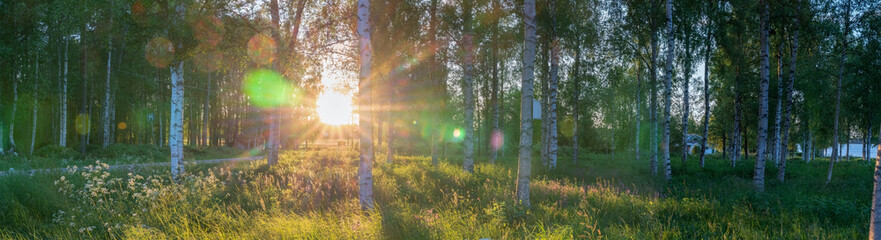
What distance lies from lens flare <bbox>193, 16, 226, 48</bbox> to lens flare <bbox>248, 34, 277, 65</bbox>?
1.39 m

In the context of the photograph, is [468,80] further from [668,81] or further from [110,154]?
[110,154]

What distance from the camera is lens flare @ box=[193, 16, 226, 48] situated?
401 inches

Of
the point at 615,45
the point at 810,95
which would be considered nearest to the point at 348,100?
the point at 615,45

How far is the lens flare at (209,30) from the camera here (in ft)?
33.4

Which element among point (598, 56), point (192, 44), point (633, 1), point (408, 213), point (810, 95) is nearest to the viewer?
point (408, 213)

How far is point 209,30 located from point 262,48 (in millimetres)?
3126

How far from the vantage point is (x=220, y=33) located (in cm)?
1069

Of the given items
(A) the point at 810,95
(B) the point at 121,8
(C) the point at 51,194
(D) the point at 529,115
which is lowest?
(C) the point at 51,194

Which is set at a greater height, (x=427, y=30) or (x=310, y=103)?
(x=427, y=30)

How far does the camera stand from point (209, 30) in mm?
10492

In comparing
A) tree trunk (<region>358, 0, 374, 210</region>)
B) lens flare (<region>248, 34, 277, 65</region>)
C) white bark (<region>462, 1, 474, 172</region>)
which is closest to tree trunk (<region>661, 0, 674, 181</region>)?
white bark (<region>462, 1, 474, 172</region>)

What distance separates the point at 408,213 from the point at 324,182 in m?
3.95

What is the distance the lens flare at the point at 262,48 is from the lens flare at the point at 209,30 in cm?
139

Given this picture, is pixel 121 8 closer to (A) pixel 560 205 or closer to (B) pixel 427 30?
(B) pixel 427 30
